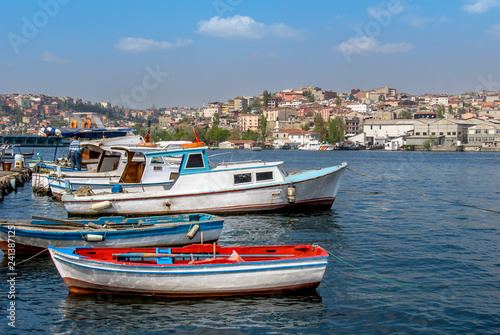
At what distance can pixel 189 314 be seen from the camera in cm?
927

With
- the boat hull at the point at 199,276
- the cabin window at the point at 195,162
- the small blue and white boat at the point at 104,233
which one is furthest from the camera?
the cabin window at the point at 195,162

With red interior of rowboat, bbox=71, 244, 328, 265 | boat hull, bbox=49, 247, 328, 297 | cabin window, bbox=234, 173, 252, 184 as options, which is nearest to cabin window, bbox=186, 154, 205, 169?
cabin window, bbox=234, 173, 252, 184

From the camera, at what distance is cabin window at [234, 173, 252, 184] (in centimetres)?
1903

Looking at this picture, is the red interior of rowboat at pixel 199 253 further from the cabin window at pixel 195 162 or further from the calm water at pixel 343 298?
the cabin window at pixel 195 162

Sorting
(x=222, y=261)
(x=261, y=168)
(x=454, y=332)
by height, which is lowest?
(x=454, y=332)

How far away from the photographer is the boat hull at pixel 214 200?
61.1 feet

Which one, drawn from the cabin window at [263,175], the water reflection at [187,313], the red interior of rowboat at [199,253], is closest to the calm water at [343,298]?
the water reflection at [187,313]

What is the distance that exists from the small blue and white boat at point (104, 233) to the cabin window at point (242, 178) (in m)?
5.41

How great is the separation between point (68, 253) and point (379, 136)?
5547 inches

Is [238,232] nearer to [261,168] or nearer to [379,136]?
[261,168]

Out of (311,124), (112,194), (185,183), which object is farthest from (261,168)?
(311,124)

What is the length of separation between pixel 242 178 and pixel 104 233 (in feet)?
25.3

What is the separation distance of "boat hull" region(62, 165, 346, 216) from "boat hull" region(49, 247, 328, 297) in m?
8.55

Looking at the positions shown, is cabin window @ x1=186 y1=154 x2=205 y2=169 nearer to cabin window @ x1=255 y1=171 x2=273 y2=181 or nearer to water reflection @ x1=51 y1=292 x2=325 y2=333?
cabin window @ x1=255 y1=171 x2=273 y2=181
